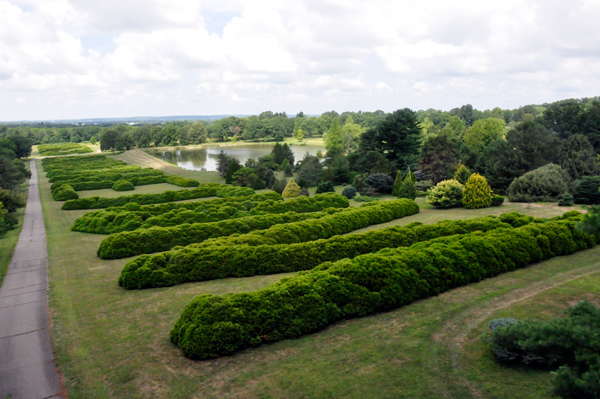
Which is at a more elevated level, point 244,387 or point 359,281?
point 359,281

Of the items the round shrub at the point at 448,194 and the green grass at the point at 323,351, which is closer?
the green grass at the point at 323,351

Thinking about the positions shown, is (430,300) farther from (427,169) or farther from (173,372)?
(427,169)

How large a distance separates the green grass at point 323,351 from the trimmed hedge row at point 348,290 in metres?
0.29

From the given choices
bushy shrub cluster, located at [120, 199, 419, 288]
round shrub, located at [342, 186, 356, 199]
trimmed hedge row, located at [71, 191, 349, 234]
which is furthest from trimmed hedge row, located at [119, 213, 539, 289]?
round shrub, located at [342, 186, 356, 199]

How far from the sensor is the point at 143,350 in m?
9.02

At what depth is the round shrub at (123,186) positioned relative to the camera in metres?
44.2

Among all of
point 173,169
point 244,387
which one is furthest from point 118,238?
point 173,169

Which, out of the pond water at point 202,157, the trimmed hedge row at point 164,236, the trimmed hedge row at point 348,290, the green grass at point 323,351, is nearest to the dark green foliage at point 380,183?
the trimmed hedge row at point 164,236

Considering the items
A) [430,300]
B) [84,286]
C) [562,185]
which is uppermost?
[562,185]

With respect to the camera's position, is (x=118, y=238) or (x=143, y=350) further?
(x=118, y=238)

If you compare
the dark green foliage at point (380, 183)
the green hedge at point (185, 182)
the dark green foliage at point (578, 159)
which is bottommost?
the green hedge at point (185, 182)

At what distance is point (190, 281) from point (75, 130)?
16360 centimetres

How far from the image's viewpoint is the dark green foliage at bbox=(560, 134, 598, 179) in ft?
94.6

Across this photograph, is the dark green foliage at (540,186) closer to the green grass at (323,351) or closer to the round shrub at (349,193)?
the round shrub at (349,193)
